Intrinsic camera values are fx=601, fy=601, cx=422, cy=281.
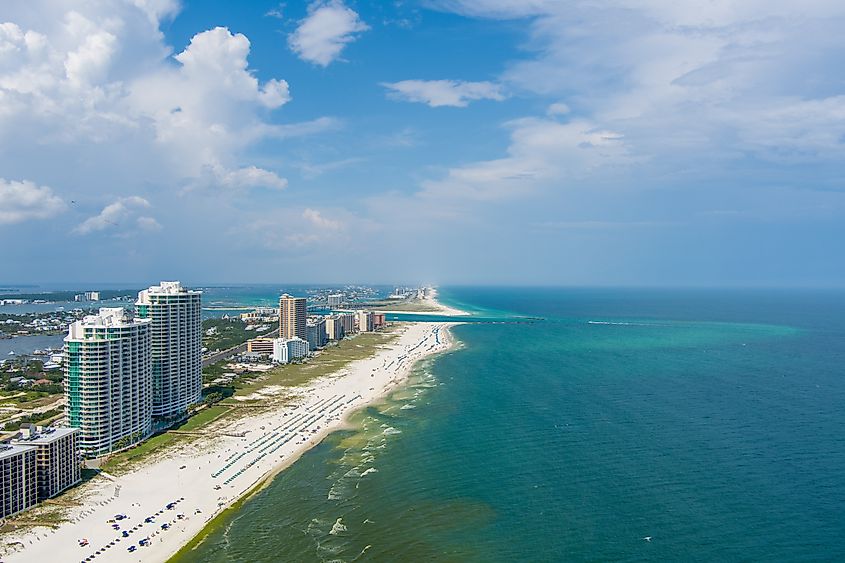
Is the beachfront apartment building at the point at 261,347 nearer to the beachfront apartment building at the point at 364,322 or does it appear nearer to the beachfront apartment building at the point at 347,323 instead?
the beachfront apartment building at the point at 347,323

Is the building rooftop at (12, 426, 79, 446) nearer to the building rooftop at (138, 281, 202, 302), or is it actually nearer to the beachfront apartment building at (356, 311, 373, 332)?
the building rooftop at (138, 281, 202, 302)

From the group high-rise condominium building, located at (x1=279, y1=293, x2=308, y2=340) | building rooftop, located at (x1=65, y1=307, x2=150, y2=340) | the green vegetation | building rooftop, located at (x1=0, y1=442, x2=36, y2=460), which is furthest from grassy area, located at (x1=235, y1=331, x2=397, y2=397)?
building rooftop, located at (x1=0, y1=442, x2=36, y2=460)

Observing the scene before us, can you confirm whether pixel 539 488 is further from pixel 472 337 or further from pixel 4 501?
pixel 472 337

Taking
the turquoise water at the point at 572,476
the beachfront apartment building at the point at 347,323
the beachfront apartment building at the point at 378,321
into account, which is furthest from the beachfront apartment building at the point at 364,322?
the turquoise water at the point at 572,476

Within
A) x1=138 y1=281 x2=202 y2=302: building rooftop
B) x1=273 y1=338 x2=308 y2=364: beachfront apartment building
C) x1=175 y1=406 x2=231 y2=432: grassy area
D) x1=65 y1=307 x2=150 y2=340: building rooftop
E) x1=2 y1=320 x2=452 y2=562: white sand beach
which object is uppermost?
x1=138 y1=281 x2=202 y2=302: building rooftop

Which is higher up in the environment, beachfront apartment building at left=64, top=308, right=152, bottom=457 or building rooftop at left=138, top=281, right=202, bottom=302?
building rooftop at left=138, top=281, right=202, bottom=302
